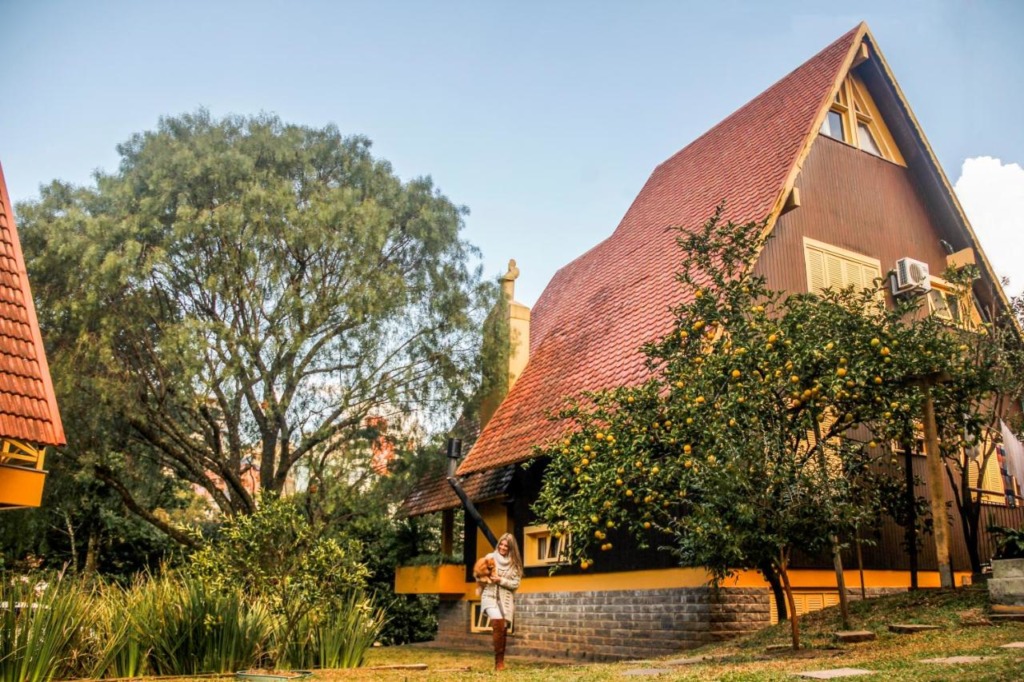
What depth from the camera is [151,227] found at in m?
14.5

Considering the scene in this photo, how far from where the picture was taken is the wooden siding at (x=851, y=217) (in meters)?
13.6

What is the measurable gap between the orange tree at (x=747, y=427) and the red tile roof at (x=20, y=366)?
591cm

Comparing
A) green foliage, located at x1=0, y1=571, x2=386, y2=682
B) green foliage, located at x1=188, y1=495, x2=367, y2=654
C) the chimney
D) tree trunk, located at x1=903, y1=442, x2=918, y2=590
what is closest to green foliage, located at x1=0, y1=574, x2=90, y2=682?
green foliage, located at x1=0, y1=571, x2=386, y2=682

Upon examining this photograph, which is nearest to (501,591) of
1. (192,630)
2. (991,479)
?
(192,630)

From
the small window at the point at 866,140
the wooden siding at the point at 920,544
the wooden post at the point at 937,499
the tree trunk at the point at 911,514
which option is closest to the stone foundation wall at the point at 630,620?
the wooden siding at the point at 920,544

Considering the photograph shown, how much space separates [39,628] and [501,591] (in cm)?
464

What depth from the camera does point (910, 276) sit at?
1425 centimetres

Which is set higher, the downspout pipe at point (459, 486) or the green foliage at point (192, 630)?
the downspout pipe at point (459, 486)

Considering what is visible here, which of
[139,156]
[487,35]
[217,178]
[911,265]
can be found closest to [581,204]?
[487,35]

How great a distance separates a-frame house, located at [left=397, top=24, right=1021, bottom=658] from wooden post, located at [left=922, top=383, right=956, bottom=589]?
225cm

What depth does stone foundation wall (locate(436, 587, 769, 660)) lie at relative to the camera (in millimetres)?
10883

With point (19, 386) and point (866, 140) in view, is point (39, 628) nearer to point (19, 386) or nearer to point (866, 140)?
point (19, 386)

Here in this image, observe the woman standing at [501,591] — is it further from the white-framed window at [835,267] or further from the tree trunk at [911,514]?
the white-framed window at [835,267]

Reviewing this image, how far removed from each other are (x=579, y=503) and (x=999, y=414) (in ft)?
21.3
